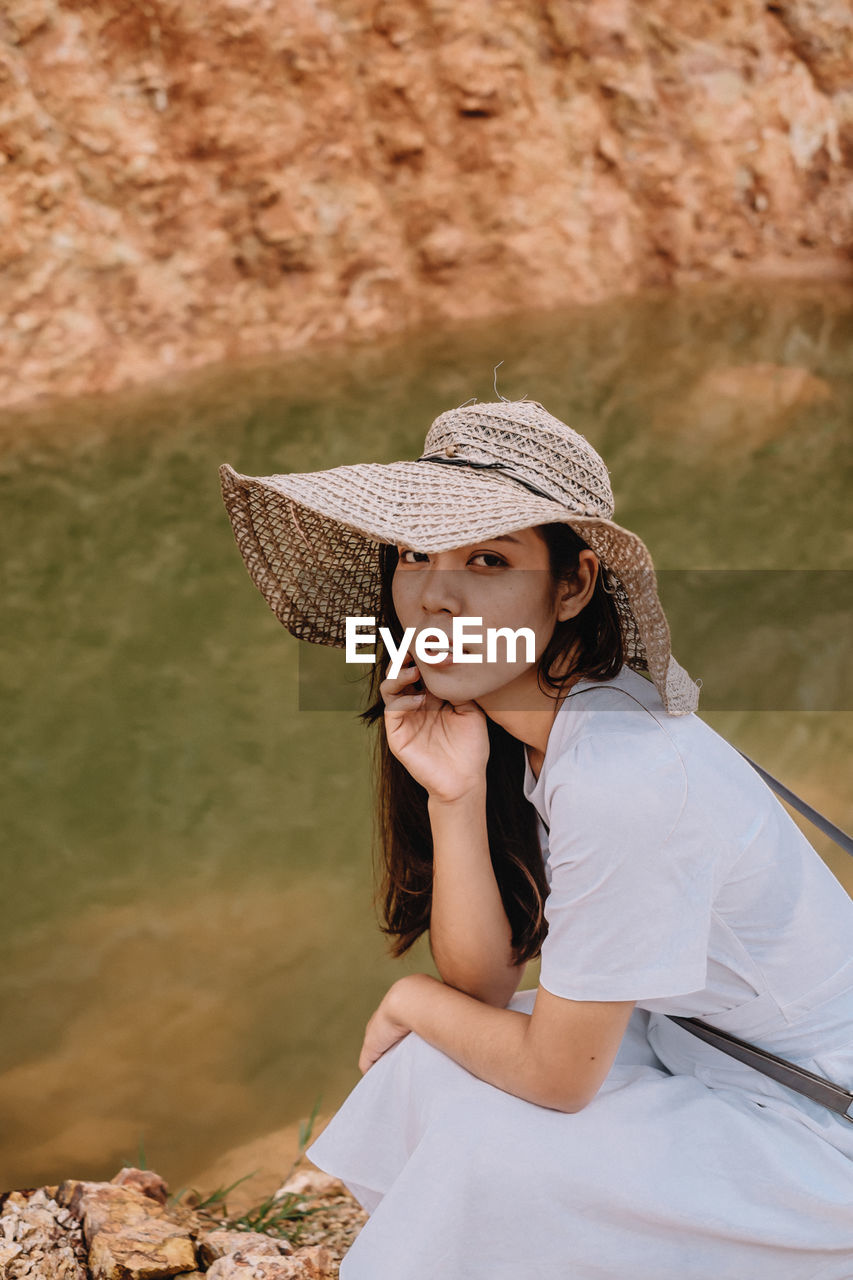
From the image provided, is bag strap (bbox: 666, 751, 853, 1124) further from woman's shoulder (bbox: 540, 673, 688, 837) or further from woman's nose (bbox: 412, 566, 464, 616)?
woman's nose (bbox: 412, 566, 464, 616)

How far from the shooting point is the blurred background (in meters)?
2.29

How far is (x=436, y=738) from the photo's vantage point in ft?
4.38

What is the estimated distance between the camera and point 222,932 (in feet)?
7.83

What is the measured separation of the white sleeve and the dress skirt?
16cm

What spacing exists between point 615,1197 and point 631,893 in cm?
29

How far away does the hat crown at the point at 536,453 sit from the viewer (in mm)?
1208

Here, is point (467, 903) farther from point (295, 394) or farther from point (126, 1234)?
point (295, 394)

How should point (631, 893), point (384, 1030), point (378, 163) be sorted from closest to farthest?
point (631, 893)
point (384, 1030)
point (378, 163)

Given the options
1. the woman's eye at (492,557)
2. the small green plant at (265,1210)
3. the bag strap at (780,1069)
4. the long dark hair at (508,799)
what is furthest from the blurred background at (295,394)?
the woman's eye at (492,557)

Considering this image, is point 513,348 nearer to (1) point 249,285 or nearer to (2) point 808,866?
(1) point 249,285

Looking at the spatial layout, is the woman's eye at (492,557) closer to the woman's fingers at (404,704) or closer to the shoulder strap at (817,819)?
the woman's fingers at (404,704)

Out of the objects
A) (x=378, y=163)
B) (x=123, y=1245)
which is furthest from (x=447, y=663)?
(x=378, y=163)

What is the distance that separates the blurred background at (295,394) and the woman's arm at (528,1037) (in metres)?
0.87

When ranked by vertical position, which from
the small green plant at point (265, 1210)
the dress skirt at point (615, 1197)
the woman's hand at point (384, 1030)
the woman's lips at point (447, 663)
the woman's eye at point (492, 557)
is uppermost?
the woman's eye at point (492, 557)
